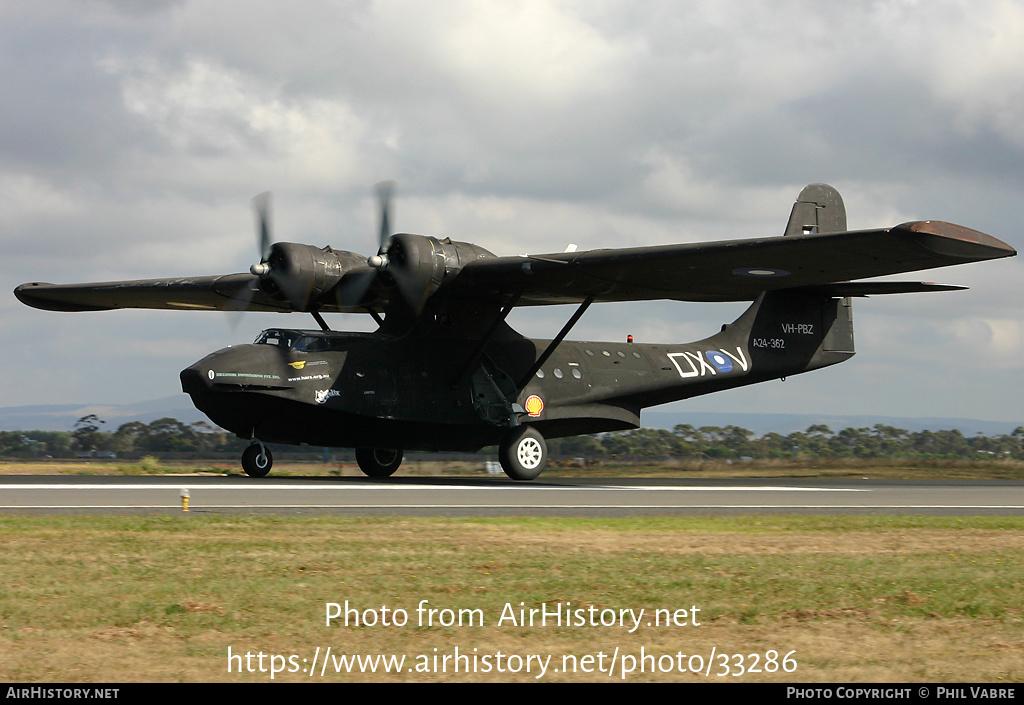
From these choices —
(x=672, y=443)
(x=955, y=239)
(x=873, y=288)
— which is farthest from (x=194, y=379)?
(x=672, y=443)

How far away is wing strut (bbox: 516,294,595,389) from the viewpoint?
79.3 ft

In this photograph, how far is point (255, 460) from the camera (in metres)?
22.7

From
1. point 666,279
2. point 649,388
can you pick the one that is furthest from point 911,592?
point 649,388

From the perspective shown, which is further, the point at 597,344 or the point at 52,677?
the point at 597,344

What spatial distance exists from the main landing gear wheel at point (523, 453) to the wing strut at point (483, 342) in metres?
1.79

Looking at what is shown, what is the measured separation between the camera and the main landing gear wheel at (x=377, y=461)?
26172mm

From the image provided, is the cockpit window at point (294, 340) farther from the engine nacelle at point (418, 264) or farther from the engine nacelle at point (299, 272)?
the engine nacelle at point (418, 264)

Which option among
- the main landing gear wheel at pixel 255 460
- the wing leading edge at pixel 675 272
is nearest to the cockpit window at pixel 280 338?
the wing leading edge at pixel 675 272

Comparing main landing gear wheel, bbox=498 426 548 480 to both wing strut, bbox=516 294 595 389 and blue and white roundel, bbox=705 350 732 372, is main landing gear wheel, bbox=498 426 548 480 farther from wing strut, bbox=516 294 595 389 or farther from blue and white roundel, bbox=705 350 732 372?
blue and white roundel, bbox=705 350 732 372

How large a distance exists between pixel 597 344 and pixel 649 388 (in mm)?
1722

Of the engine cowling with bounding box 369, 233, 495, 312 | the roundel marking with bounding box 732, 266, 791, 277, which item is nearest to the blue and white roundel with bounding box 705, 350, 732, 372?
the roundel marking with bounding box 732, 266, 791, 277

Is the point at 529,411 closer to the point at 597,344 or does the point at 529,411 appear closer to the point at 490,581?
the point at 597,344

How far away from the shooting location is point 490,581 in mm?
8164

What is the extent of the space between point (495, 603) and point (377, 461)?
19.3m
